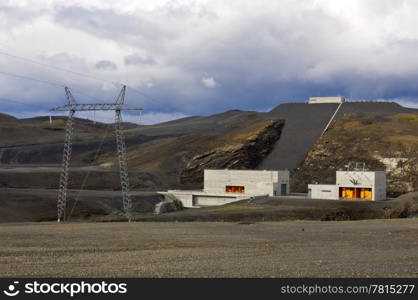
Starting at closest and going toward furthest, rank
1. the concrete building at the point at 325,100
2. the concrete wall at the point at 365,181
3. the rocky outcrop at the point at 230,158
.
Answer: the concrete wall at the point at 365,181 < the rocky outcrop at the point at 230,158 < the concrete building at the point at 325,100

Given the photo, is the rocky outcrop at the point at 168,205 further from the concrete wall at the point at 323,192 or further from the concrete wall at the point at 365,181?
the concrete wall at the point at 365,181

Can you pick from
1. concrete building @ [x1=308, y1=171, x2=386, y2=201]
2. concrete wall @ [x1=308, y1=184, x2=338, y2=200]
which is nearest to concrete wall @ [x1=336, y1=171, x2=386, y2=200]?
concrete building @ [x1=308, y1=171, x2=386, y2=201]

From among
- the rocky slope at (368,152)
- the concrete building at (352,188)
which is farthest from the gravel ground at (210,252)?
the rocky slope at (368,152)

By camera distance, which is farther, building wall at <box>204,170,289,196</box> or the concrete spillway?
the concrete spillway

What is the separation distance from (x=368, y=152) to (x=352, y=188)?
20865 mm

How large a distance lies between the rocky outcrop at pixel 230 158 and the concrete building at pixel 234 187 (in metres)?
17.1

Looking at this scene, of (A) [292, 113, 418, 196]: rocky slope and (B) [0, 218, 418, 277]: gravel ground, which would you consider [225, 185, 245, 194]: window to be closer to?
(A) [292, 113, 418, 196]: rocky slope

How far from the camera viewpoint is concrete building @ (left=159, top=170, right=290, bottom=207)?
8819cm

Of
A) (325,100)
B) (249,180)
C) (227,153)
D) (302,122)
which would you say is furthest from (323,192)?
(325,100)

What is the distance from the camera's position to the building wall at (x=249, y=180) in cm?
8800

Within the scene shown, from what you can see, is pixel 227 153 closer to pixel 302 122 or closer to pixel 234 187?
pixel 302 122

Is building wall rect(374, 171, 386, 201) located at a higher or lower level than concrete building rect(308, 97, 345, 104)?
lower

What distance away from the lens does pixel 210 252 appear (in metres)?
27.3

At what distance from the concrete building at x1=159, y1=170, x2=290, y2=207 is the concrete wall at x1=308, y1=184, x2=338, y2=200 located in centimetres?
647
